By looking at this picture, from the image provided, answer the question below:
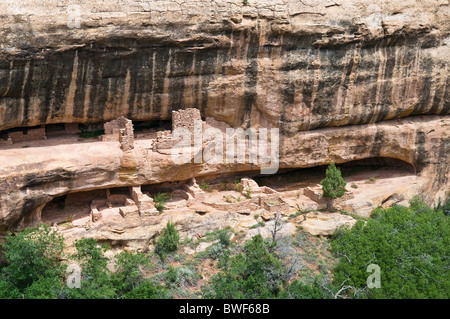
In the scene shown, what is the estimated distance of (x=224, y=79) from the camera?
16.3 metres

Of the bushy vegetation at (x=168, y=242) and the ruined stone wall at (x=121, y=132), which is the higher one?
the ruined stone wall at (x=121, y=132)

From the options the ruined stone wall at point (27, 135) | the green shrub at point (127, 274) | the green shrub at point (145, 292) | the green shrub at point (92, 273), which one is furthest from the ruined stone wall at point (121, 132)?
the green shrub at point (145, 292)

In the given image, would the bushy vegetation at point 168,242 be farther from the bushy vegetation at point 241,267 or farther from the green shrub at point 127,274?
the green shrub at point 127,274

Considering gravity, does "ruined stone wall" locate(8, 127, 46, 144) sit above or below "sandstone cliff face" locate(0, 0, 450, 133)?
below

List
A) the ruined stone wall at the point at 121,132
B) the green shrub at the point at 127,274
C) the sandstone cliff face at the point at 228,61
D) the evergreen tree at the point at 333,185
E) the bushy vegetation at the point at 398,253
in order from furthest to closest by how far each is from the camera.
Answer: the evergreen tree at the point at 333,185, the ruined stone wall at the point at 121,132, the sandstone cliff face at the point at 228,61, the bushy vegetation at the point at 398,253, the green shrub at the point at 127,274

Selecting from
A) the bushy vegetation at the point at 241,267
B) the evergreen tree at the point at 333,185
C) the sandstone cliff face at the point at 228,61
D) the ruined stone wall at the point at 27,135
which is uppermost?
the sandstone cliff face at the point at 228,61

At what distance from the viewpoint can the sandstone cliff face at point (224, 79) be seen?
13969 millimetres

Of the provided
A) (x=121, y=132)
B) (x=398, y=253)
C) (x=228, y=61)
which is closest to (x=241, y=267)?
(x=398, y=253)

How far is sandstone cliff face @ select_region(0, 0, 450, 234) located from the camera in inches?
550

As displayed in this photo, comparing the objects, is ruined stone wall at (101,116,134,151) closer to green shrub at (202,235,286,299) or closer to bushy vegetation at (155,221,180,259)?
bushy vegetation at (155,221,180,259)

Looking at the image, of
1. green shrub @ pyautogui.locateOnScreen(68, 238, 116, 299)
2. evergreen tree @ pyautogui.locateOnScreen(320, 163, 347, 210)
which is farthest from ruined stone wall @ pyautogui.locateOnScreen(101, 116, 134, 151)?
evergreen tree @ pyautogui.locateOnScreen(320, 163, 347, 210)

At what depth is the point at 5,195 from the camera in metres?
13.6

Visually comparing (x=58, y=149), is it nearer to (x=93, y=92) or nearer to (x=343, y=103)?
(x=93, y=92)
